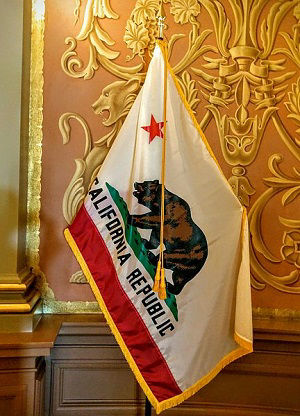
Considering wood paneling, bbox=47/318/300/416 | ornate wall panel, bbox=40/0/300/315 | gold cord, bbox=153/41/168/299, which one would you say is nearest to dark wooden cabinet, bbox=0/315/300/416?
wood paneling, bbox=47/318/300/416

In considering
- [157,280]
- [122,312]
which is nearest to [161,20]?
[157,280]

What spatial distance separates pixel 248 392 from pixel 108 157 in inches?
40.9

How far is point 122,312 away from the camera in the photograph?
1.35 metres

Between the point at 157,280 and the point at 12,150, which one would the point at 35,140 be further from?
the point at 157,280

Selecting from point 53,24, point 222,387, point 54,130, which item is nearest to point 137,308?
point 222,387

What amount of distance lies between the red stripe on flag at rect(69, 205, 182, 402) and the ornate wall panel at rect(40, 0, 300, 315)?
174 millimetres

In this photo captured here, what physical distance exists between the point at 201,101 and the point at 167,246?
595mm

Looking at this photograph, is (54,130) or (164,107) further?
(54,130)

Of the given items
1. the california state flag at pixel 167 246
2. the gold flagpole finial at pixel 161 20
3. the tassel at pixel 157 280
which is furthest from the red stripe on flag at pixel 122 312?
the gold flagpole finial at pixel 161 20

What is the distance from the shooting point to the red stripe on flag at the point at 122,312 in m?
1.32

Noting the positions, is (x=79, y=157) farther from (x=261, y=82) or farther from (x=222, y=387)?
(x=222, y=387)

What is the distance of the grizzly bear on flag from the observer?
4.53 ft

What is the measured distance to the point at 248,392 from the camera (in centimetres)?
151

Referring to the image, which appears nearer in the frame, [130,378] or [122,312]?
[122,312]
